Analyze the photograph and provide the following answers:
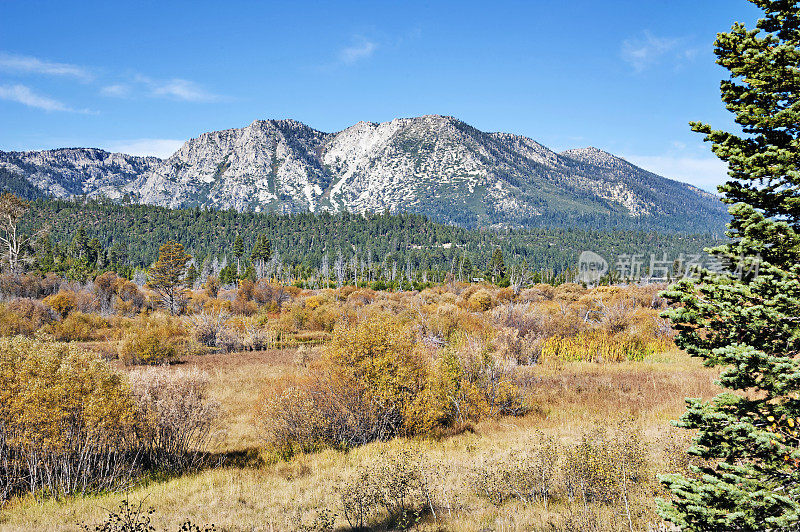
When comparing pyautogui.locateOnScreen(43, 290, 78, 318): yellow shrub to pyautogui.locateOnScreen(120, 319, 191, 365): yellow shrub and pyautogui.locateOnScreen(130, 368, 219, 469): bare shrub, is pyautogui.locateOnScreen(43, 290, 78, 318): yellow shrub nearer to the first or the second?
pyautogui.locateOnScreen(120, 319, 191, 365): yellow shrub

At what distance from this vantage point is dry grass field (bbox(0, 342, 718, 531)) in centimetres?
793

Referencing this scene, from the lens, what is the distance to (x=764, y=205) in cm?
479

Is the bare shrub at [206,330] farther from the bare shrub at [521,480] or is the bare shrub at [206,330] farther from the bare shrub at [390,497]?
the bare shrub at [521,480]

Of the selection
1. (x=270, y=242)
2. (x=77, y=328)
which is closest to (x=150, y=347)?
(x=77, y=328)

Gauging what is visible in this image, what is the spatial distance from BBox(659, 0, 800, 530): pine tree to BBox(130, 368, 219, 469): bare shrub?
11.5 meters

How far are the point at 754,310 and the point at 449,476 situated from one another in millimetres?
7672

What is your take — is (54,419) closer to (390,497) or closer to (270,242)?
(390,497)

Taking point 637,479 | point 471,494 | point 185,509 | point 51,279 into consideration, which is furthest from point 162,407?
point 51,279

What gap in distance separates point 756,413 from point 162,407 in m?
12.4

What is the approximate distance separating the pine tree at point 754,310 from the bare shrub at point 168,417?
11451 mm

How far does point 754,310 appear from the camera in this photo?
430 centimetres

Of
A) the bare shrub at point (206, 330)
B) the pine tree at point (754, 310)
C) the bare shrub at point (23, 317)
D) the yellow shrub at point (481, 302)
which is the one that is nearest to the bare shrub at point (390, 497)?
the pine tree at point (754, 310)

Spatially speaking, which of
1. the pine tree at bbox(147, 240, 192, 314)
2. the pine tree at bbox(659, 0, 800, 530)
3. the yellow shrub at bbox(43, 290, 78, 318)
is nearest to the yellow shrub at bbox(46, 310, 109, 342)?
the yellow shrub at bbox(43, 290, 78, 318)

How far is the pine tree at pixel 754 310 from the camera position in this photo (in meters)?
4.21
